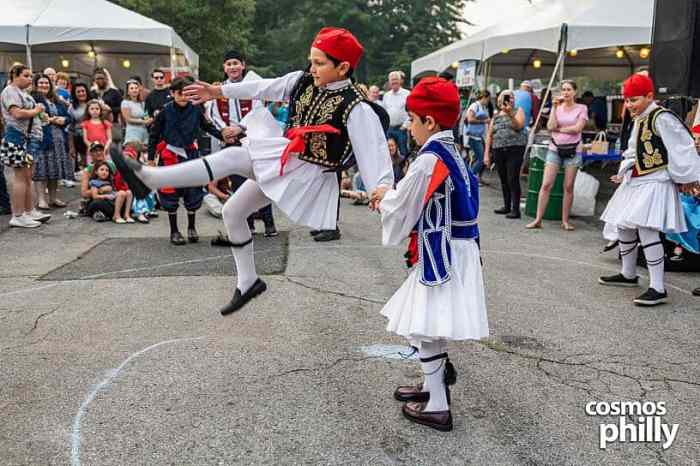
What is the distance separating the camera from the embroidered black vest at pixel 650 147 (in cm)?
559

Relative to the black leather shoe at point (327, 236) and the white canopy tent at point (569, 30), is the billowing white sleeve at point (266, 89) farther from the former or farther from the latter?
the white canopy tent at point (569, 30)

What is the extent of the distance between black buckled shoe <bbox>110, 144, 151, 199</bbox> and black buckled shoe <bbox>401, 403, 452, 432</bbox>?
1.90 metres

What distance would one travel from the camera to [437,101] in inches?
128

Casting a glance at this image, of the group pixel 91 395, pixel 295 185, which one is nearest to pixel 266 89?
pixel 295 185

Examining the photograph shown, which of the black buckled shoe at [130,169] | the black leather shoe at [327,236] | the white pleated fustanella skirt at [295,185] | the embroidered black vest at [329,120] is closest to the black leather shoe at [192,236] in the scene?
the black leather shoe at [327,236]

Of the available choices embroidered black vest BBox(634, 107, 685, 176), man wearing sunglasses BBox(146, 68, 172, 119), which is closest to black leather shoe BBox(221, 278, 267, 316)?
embroidered black vest BBox(634, 107, 685, 176)

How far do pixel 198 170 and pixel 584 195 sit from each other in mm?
7608

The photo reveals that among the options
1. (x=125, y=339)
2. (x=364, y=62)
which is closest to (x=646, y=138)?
(x=125, y=339)

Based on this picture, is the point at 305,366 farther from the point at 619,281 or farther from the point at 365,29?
the point at 365,29

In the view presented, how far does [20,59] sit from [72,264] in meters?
13.3

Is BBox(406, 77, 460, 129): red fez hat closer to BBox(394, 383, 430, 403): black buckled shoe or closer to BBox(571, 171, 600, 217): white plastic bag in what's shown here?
BBox(394, 383, 430, 403): black buckled shoe

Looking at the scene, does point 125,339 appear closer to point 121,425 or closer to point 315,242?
point 121,425

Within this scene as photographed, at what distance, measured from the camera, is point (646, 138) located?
18.5 feet

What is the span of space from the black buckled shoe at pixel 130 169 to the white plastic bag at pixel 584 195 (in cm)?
778
